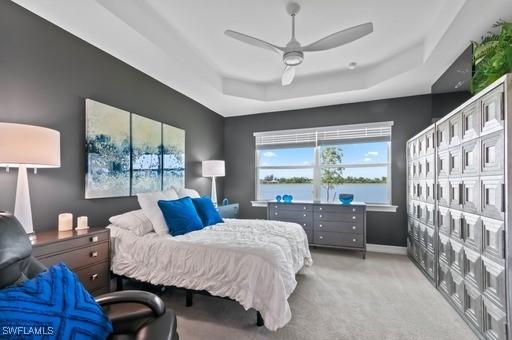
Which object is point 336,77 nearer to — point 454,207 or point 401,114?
point 401,114

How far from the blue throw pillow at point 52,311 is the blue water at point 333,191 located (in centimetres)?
431

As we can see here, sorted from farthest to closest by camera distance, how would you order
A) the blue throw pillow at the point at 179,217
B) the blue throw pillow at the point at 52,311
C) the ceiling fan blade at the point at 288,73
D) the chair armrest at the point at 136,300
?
the ceiling fan blade at the point at 288,73 < the blue throw pillow at the point at 179,217 < the chair armrest at the point at 136,300 < the blue throw pillow at the point at 52,311

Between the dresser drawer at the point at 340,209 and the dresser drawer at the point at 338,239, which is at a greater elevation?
the dresser drawer at the point at 340,209

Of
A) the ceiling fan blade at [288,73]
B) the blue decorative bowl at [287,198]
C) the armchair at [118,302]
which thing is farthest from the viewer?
the blue decorative bowl at [287,198]

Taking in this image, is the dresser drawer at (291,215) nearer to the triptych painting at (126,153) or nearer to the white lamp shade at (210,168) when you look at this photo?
the white lamp shade at (210,168)

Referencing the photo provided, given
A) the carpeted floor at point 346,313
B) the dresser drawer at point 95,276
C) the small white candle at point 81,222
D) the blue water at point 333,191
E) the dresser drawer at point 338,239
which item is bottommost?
the carpeted floor at point 346,313

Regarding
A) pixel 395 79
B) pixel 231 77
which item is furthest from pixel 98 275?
pixel 395 79

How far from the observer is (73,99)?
2.57m

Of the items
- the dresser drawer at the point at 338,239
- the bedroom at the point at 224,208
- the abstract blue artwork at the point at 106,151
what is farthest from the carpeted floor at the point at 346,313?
A: the abstract blue artwork at the point at 106,151

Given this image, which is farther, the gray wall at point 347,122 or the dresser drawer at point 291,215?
the dresser drawer at point 291,215

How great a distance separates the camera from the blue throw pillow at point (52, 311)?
0.88 meters

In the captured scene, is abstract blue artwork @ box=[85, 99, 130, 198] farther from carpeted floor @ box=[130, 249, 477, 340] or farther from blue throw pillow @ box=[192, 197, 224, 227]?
carpeted floor @ box=[130, 249, 477, 340]

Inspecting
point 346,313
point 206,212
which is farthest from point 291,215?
point 346,313

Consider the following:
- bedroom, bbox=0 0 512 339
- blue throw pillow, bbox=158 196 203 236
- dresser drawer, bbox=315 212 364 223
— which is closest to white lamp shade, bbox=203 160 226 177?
bedroom, bbox=0 0 512 339
